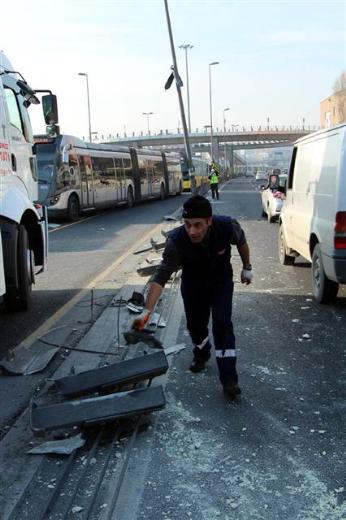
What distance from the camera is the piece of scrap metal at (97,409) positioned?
3.78 m

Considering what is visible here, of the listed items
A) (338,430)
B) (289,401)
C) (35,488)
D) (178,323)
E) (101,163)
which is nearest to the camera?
(35,488)

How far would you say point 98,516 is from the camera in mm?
2967

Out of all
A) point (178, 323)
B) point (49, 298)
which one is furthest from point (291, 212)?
point (49, 298)

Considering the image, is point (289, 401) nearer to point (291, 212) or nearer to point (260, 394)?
point (260, 394)

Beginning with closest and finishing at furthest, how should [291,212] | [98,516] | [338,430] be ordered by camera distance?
1. [98,516]
2. [338,430]
3. [291,212]

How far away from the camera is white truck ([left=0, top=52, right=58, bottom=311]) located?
6219 millimetres

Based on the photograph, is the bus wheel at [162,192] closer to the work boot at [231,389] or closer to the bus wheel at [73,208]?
the bus wheel at [73,208]

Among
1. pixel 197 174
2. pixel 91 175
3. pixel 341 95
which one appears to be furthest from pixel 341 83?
pixel 91 175

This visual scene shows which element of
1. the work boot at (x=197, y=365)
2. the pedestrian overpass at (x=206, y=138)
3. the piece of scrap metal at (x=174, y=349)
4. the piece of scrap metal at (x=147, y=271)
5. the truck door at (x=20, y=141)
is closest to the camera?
the work boot at (x=197, y=365)

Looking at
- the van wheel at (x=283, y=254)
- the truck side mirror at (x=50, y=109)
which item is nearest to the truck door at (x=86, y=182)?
the van wheel at (x=283, y=254)

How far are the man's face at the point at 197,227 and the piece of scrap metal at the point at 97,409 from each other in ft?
3.76

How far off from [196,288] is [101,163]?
21.1m

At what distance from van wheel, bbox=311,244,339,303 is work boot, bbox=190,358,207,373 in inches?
100

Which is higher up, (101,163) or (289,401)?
(101,163)
